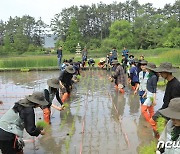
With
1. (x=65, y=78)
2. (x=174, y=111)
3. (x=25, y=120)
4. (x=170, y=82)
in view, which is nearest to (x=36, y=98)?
(x=25, y=120)

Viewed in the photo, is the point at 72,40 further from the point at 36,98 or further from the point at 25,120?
the point at 25,120

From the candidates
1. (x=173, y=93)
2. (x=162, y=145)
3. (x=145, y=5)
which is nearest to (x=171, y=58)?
(x=173, y=93)

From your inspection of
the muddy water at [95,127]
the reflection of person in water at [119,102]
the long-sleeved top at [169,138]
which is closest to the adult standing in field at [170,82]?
the long-sleeved top at [169,138]

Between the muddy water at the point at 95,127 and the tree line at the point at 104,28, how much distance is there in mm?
37535

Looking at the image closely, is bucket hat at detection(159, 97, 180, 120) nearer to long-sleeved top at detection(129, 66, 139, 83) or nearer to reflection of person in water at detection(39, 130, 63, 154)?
reflection of person in water at detection(39, 130, 63, 154)

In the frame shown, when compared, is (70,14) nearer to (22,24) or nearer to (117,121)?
(22,24)

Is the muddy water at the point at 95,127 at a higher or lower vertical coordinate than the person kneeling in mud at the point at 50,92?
lower

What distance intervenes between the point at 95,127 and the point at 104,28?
6387 centimetres

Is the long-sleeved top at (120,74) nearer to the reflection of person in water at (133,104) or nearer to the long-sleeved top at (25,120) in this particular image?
the reflection of person in water at (133,104)

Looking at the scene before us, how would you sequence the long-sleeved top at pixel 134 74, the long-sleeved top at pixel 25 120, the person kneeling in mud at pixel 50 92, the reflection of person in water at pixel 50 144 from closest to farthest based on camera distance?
1. the long-sleeved top at pixel 25 120
2. the reflection of person in water at pixel 50 144
3. the person kneeling in mud at pixel 50 92
4. the long-sleeved top at pixel 134 74

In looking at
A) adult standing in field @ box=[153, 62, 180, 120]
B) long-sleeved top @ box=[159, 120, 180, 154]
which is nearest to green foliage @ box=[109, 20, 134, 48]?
adult standing in field @ box=[153, 62, 180, 120]

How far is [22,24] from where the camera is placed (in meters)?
68.8

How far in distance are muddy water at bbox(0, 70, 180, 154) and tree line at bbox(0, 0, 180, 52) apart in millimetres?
37535

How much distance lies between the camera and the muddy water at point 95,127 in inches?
211
